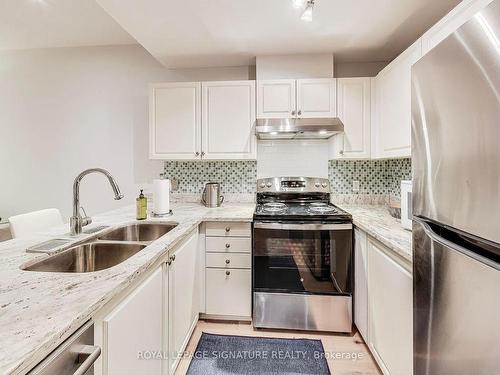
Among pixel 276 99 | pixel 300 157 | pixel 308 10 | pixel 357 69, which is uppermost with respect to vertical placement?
pixel 357 69

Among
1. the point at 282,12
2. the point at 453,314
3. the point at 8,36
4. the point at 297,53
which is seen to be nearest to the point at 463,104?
the point at 453,314

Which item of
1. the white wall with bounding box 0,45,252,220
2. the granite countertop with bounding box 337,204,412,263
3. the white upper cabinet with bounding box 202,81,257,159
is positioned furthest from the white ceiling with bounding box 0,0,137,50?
the granite countertop with bounding box 337,204,412,263

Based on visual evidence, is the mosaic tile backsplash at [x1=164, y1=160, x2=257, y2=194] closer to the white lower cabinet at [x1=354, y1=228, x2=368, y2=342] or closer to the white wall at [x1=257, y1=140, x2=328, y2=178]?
the white wall at [x1=257, y1=140, x2=328, y2=178]

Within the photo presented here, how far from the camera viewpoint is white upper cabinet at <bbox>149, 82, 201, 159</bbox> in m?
2.41

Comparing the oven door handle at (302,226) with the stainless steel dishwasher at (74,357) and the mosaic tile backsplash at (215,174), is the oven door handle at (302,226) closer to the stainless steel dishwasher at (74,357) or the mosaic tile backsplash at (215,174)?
the mosaic tile backsplash at (215,174)

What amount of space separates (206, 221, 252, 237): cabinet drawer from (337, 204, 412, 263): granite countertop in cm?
82

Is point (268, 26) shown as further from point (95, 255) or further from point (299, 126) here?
point (95, 255)

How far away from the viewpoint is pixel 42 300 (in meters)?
0.72

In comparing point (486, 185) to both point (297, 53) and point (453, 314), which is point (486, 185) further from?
point (297, 53)

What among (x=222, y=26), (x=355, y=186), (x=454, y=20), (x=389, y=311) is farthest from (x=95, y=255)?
(x=355, y=186)

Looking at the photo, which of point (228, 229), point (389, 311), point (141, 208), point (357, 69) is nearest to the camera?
point (389, 311)

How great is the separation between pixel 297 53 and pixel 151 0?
1285 mm

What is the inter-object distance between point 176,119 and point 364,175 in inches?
75.7

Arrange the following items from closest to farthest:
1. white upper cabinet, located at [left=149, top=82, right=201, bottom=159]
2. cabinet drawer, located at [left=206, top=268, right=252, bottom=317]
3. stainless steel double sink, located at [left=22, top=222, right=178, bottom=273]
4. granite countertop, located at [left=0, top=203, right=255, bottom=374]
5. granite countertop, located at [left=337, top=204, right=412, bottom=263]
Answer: granite countertop, located at [left=0, top=203, right=255, bottom=374]
stainless steel double sink, located at [left=22, top=222, right=178, bottom=273]
granite countertop, located at [left=337, top=204, right=412, bottom=263]
cabinet drawer, located at [left=206, top=268, right=252, bottom=317]
white upper cabinet, located at [left=149, top=82, right=201, bottom=159]
